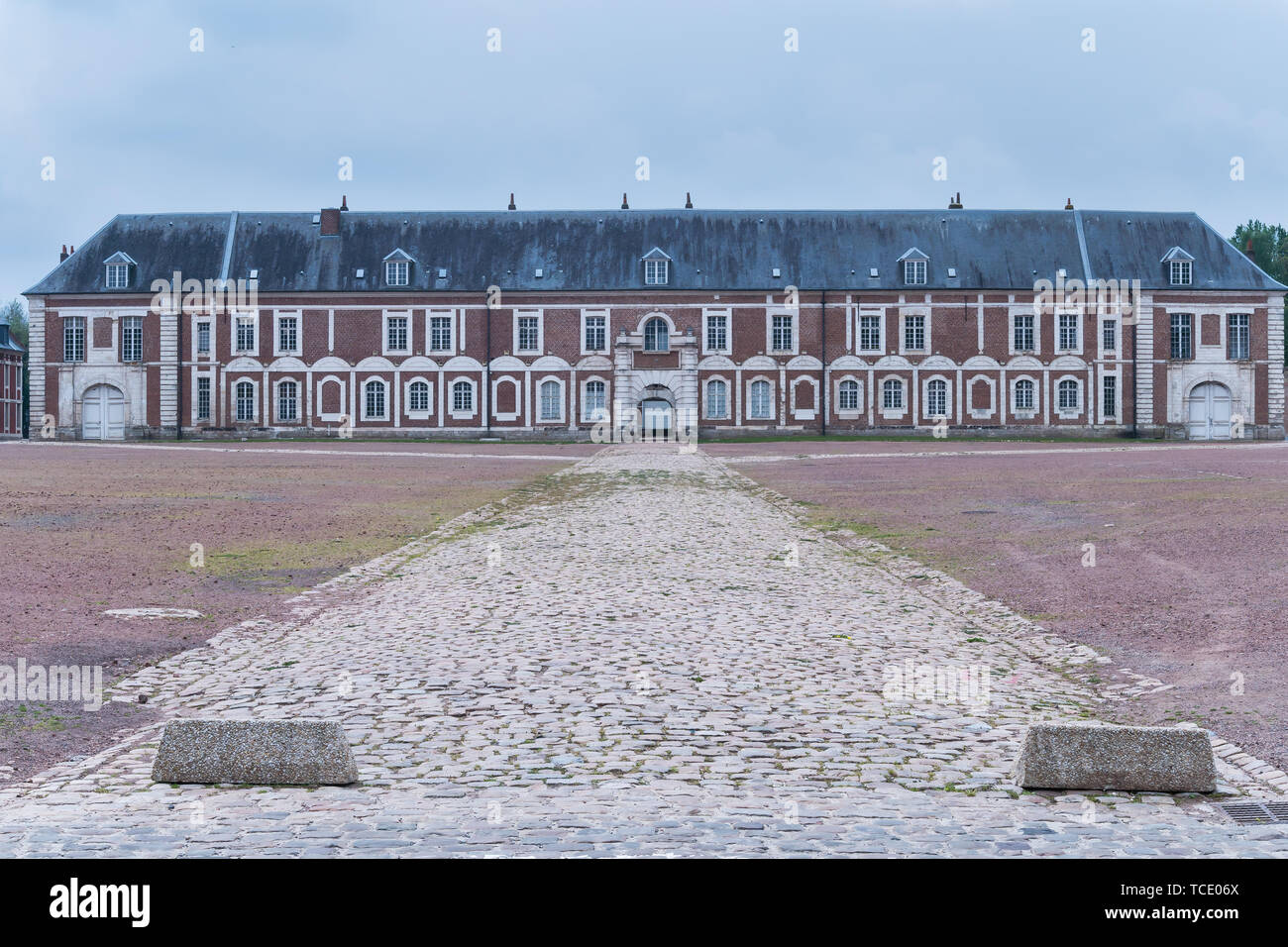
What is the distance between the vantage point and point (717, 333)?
186 ft

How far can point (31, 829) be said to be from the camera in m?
4.95

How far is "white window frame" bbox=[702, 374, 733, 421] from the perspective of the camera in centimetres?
Answer: 5672

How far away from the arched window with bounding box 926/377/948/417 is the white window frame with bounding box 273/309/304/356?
27.7m

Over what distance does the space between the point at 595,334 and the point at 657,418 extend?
4.62m

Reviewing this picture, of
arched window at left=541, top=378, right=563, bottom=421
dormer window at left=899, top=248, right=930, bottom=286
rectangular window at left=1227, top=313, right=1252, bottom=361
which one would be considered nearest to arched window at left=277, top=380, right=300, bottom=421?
arched window at left=541, top=378, right=563, bottom=421

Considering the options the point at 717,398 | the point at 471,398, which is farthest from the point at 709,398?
the point at 471,398

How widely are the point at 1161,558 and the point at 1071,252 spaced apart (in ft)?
158

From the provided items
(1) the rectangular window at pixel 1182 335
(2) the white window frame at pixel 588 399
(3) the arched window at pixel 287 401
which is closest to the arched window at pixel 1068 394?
(1) the rectangular window at pixel 1182 335

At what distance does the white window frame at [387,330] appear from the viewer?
187 ft

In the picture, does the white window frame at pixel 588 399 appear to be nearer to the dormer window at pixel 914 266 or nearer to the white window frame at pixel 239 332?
the dormer window at pixel 914 266

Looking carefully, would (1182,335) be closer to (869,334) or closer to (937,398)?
(937,398)

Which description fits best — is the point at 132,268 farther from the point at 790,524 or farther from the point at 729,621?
the point at 729,621

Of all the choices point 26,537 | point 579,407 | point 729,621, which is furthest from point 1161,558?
point 579,407

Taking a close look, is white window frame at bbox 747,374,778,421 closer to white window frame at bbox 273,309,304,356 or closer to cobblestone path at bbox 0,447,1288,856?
white window frame at bbox 273,309,304,356
